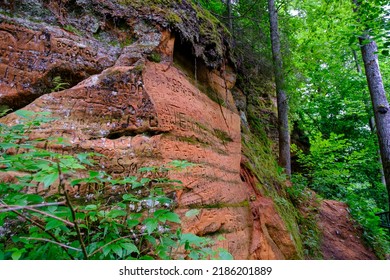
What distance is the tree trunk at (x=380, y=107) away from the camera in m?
5.71

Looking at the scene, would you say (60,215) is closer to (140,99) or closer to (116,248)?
(116,248)

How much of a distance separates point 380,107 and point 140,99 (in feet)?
17.8

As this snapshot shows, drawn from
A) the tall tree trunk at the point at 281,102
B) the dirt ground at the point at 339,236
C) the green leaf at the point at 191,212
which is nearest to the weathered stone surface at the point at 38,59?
the green leaf at the point at 191,212

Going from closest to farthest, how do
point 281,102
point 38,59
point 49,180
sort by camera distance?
point 49,180 < point 38,59 < point 281,102

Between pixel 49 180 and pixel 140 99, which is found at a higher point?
pixel 140 99

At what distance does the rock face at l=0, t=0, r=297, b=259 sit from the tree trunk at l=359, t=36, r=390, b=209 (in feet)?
9.21

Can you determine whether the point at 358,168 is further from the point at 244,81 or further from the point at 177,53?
the point at 177,53

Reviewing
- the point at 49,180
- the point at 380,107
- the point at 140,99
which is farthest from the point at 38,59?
the point at 380,107

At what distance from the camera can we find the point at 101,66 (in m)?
3.95

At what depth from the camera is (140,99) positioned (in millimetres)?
3730

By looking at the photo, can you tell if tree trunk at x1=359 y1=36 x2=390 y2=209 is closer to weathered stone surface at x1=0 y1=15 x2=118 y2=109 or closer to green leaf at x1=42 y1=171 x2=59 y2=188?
weathered stone surface at x1=0 y1=15 x2=118 y2=109

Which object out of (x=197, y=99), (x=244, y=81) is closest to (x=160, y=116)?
(x=197, y=99)

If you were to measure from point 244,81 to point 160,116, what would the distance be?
4807mm

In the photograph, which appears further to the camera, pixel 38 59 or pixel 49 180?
pixel 38 59
